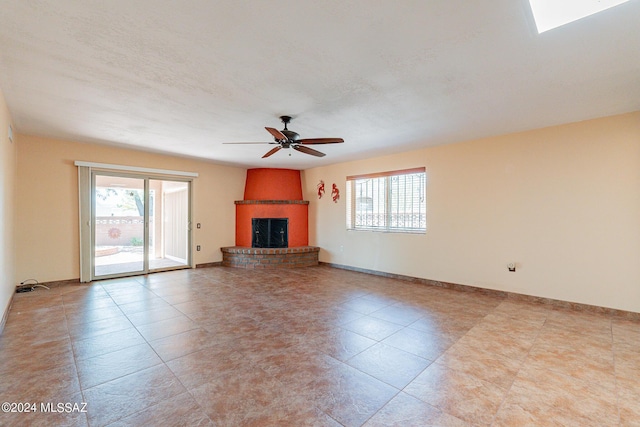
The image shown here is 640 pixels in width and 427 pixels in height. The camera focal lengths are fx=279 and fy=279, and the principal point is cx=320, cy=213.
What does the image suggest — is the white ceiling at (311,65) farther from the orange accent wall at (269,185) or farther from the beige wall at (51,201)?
the orange accent wall at (269,185)

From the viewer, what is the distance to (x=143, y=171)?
Result: 18.4 feet

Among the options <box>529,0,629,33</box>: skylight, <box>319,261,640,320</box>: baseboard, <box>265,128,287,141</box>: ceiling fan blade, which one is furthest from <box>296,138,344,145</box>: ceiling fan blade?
<box>319,261,640,320</box>: baseboard

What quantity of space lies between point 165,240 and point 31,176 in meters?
2.56

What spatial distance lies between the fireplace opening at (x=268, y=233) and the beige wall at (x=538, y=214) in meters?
2.77

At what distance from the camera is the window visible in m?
5.33

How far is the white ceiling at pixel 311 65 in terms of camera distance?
1.75 m

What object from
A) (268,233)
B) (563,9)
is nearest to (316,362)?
(563,9)

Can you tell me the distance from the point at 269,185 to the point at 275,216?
817 millimetres

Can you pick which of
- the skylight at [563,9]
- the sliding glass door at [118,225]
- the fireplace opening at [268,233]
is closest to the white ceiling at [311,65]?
the skylight at [563,9]

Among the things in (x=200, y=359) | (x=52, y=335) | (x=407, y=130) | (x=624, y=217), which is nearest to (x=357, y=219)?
(x=407, y=130)

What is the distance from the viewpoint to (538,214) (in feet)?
13.1

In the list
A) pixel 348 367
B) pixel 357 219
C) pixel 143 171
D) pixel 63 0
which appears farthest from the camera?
pixel 357 219

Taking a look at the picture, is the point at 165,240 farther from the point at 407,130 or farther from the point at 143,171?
the point at 407,130

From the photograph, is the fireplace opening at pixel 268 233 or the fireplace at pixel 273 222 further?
the fireplace opening at pixel 268 233
